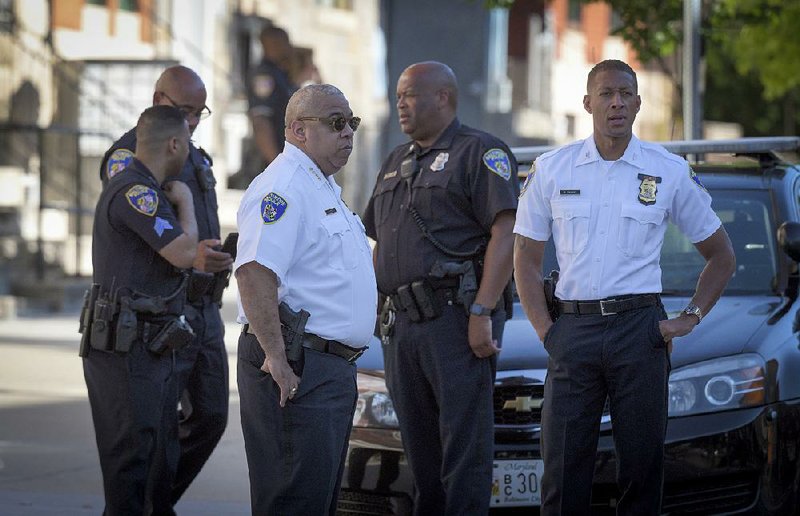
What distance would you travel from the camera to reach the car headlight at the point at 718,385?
602 centimetres

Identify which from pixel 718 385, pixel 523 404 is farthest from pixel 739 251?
pixel 523 404

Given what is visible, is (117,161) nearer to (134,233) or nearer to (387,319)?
(134,233)

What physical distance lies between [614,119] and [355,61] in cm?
2612

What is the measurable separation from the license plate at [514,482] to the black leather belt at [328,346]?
1284 mm

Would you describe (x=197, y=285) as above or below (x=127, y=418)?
above

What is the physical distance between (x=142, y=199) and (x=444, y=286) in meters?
1.23

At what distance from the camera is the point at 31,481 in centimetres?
815

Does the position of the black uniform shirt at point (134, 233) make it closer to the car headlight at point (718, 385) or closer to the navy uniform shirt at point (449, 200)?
the navy uniform shirt at point (449, 200)

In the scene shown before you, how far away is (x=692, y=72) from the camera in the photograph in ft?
45.9

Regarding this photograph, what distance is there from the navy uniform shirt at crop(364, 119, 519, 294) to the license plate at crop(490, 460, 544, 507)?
2.73 feet

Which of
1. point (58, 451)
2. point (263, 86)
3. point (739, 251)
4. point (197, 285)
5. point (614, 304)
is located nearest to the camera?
point (614, 304)

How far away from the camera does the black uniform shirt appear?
5.86 metres

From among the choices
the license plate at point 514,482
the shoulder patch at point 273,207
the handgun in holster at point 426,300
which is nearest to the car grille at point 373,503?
the license plate at point 514,482

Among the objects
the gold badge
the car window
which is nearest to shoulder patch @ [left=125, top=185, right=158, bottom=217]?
the gold badge
